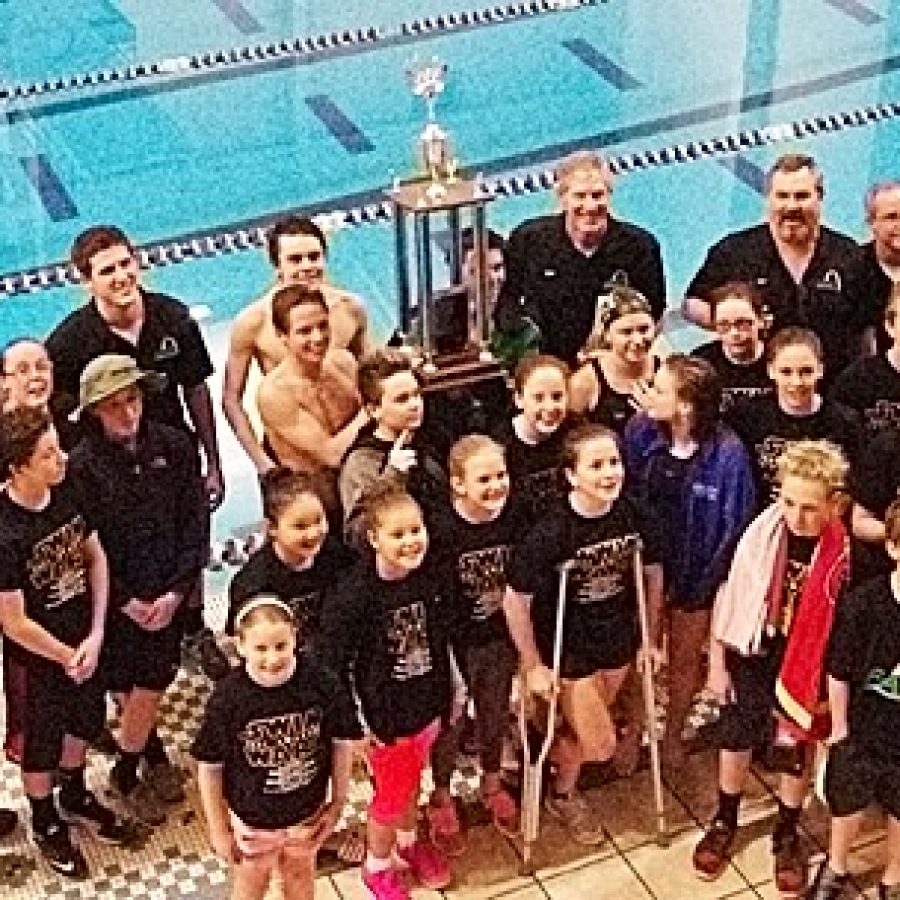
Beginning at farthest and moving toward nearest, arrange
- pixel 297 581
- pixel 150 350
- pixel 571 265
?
pixel 571 265 → pixel 150 350 → pixel 297 581

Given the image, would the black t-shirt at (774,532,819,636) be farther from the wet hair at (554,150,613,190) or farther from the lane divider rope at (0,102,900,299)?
the lane divider rope at (0,102,900,299)

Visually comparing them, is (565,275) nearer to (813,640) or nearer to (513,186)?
(813,640)

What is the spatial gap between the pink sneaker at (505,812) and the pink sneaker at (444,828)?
0.10m

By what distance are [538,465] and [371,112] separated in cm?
389

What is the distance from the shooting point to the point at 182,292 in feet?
21.5

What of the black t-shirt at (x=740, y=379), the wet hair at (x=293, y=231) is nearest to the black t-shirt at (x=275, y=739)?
the black t-shirt at (x=740, y=379)

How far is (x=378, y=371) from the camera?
4082 mm

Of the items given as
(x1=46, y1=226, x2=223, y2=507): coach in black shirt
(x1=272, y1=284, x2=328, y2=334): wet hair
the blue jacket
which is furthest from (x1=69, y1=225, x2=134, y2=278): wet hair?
the blue jacket

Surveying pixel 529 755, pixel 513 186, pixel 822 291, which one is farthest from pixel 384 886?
pixel 513 186

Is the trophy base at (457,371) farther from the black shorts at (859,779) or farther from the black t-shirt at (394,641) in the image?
the black shorts at (859,779)

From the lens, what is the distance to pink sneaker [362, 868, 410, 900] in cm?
414

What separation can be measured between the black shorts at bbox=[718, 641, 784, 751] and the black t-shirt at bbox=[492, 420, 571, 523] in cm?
50

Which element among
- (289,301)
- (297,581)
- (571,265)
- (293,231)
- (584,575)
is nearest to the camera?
(297,581)

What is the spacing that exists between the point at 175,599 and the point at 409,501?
68 centimetres
